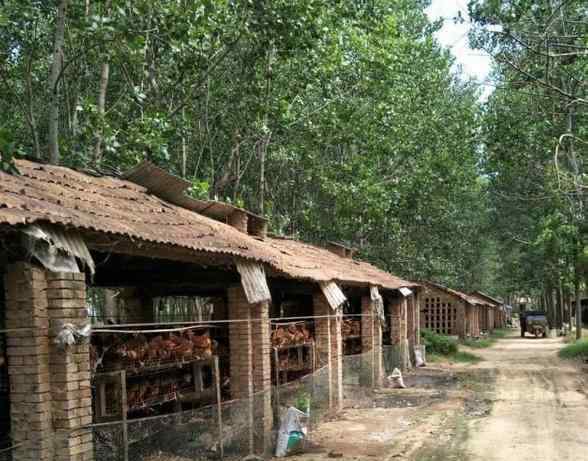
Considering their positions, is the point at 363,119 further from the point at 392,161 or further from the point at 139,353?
the point at 139,353

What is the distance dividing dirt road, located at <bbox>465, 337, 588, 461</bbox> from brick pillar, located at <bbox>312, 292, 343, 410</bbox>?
2854mm

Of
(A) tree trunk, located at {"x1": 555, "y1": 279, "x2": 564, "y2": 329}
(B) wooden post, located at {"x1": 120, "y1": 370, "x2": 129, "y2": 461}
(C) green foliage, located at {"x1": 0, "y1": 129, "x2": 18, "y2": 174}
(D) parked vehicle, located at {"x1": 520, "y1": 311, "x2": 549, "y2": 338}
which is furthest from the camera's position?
(A) tree trunk, located at {"x1": 555, "y1": 279, "x2": 564, "y2": 329}

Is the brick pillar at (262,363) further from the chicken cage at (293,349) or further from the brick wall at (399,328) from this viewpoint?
the brick wall at (399,328)

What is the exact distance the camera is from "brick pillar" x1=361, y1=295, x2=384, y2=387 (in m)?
17.0

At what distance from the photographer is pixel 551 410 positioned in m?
14.0

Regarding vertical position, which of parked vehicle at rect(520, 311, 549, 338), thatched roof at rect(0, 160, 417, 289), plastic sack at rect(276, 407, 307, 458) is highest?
thatched roof at rect(0, 160, 417, 289)

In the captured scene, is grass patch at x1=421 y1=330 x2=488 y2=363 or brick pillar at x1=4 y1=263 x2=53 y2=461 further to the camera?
grass patch at x1=421 y1=330 x2=488 y2=363

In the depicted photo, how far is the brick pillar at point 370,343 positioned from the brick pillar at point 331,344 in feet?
9.46

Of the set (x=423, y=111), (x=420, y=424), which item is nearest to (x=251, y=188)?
(x=423, y=111)

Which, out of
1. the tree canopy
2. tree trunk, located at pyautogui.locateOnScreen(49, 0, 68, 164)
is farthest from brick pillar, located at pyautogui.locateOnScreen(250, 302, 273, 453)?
tree trunk, located at pyautogui.locateOnScreen(49, 0, 68, 164)

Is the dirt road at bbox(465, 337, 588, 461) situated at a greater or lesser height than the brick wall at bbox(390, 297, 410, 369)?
lesser

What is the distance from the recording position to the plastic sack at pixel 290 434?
31.4ft

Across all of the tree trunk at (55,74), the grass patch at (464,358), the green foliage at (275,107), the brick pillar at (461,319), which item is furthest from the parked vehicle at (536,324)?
the tree trunk at (55,74)

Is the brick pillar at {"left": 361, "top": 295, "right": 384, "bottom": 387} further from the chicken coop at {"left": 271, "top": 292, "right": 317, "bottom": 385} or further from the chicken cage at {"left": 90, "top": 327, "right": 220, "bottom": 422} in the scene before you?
the chicken cage at {"left": 90, "top": 327, "right": 220, "bottom": 422}
